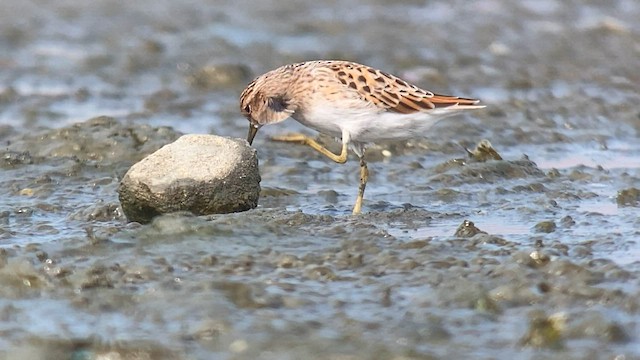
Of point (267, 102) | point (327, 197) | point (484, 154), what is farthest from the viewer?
point (484, 154)

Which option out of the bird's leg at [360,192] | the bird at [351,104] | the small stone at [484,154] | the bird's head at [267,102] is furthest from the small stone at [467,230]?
the small stone at [484,154]

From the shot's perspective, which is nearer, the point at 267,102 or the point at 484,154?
the point at 267,102

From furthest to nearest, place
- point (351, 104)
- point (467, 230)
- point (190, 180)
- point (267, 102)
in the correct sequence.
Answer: point (267, 102), point (351, 104), point (190, 180), point (467, 230)

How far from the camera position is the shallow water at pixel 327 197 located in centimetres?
531

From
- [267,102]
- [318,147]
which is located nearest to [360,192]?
[318,147]

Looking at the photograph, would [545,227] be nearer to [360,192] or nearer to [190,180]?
[360,192]

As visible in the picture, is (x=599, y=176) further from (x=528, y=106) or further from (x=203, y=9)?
(x=203, y=9)

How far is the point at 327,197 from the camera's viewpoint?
8.38 meters

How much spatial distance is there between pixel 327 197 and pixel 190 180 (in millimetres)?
1470

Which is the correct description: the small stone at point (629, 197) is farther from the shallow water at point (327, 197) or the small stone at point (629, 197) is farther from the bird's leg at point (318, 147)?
the bird's leg at point (318, 147)

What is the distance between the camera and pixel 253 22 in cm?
1416

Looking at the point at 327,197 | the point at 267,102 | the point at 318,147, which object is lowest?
the point at 327,197

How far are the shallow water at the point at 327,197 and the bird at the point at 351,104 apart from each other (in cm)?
47

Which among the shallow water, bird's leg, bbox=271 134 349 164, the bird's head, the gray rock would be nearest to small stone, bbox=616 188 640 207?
the shallow water
